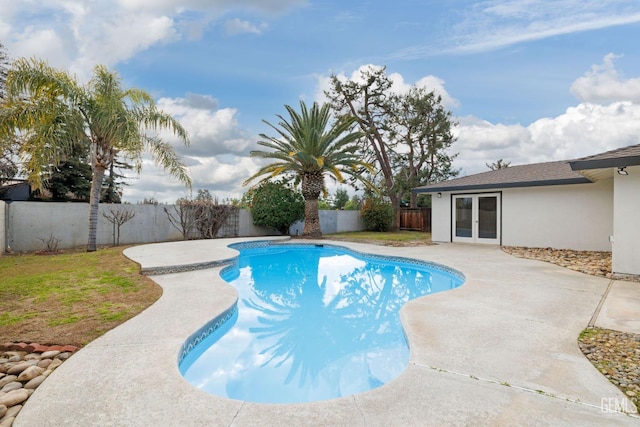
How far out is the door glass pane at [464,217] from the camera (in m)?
15.0

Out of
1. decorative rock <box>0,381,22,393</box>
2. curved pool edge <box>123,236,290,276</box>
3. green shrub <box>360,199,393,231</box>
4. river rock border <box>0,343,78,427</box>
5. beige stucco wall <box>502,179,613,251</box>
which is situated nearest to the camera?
river rock border <box>0,343,78,427</box>

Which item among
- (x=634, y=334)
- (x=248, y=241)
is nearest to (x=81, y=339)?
(x=634, y=334)

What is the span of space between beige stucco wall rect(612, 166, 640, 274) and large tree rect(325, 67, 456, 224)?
1539cm

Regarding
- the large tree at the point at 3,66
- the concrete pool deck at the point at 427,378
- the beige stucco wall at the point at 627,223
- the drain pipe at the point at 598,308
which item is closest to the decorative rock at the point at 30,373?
the concrete pool deck at the point at 427,378

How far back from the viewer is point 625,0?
9.17 m

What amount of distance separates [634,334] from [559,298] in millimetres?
1708

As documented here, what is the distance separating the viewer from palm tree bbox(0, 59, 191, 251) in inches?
399

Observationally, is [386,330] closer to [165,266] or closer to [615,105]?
[165,266]

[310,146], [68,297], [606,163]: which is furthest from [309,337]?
[310,146]

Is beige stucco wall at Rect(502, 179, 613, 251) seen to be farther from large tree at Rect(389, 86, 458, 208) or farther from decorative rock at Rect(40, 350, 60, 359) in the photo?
decorative rock at Rect(40, 350, 60, 359)

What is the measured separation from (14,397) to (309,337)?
10.9 feet

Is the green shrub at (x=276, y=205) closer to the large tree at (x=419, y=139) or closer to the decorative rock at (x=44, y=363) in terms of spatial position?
the large tree at (x=419, y=139)

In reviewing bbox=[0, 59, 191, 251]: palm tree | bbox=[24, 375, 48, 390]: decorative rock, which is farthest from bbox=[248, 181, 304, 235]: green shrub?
bbox=[24, 375, 48, 390]: decorative rock

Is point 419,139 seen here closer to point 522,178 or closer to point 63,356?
point 522,178
